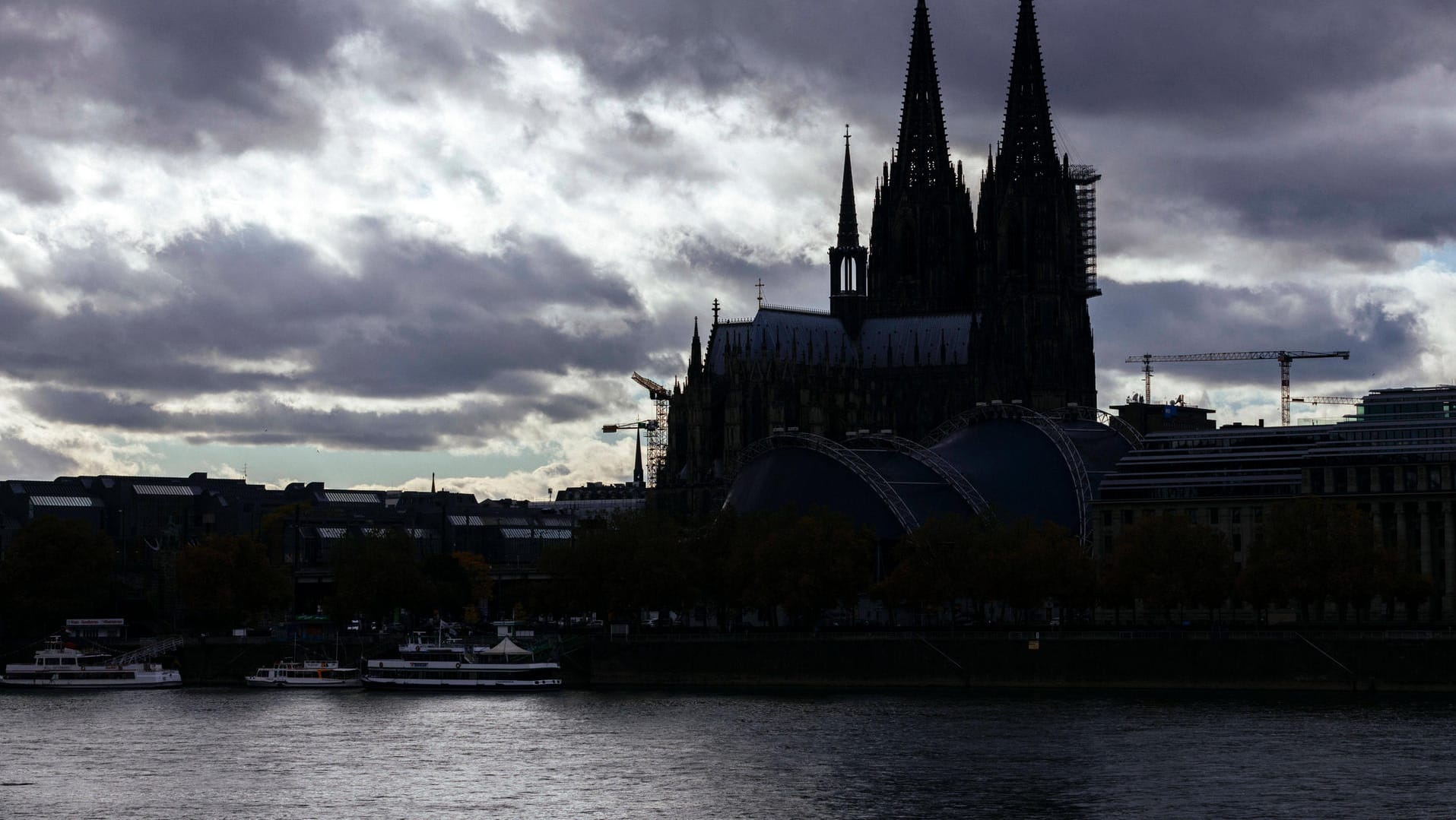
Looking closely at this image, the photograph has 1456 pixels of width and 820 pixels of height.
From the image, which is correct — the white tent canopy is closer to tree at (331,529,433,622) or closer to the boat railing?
Result: the boat railing

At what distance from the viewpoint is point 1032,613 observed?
184875mm

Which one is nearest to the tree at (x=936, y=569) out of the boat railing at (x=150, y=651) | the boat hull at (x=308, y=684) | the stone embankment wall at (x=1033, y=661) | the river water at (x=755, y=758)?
the stone embankment wall at (x=1033, y=661)

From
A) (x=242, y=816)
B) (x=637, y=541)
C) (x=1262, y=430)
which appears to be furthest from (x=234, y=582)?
(x=242, y=816)

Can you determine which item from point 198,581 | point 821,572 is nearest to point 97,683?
point 198,581

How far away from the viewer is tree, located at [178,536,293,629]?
189m

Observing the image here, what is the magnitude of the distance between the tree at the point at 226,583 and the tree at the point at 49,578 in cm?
718

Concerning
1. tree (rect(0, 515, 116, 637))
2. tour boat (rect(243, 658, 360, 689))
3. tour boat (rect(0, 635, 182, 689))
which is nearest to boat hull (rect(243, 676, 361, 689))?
tour boat (rect(243, 658, 360, 689))

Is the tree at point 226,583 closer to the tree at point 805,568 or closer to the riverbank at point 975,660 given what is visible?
the riverbank at point 975,660

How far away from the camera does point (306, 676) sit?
162m

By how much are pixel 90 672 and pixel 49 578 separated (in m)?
24.2

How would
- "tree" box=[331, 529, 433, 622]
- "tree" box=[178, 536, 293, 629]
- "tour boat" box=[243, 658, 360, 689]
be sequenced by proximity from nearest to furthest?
1. "tour boat" box=[243, 658, 360, 689]
2. "tree" box=[331, 529, 433, 622]
3. "tree" box=[178, 536, 293, 629]

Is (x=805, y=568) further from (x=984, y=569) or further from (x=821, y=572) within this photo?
(x=984, y=569)

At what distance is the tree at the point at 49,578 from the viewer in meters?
184

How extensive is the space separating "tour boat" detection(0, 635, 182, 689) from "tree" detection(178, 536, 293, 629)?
18.7 metres
